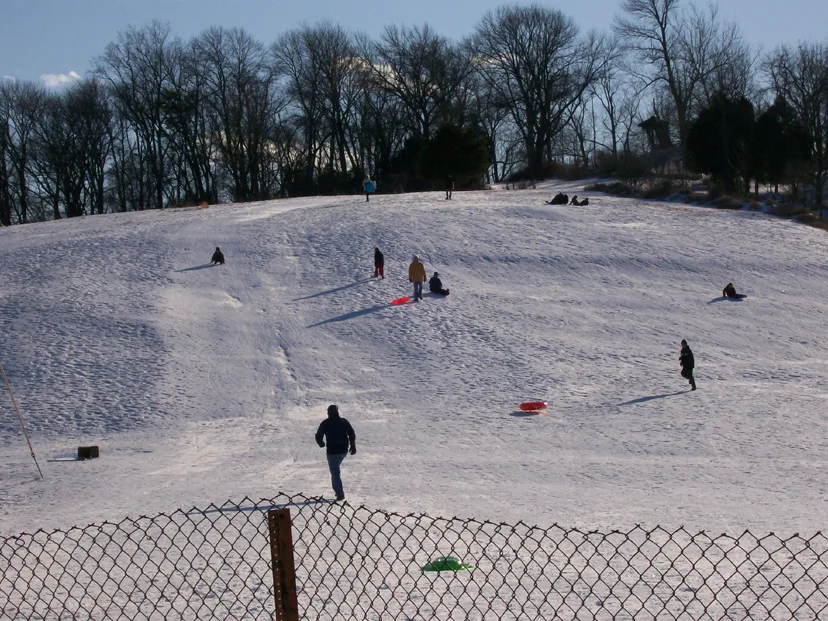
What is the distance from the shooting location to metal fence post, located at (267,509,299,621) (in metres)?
3.99

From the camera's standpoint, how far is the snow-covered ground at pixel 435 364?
11961mm

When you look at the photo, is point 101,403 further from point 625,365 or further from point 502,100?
point 502,100

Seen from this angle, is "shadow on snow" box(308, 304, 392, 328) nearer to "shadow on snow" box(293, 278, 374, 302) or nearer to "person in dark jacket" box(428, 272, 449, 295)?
"person in dark jacket" box(428, 272, 449, 295)

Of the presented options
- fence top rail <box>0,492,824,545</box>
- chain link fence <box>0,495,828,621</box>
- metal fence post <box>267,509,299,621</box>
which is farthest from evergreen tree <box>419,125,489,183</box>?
metal fence post <box>267,509,299,621</box>

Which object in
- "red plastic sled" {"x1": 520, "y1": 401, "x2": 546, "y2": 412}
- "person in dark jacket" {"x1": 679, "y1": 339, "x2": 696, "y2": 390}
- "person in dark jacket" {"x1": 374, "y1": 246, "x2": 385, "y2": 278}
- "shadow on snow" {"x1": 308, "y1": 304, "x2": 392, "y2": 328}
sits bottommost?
"red plastic sled" {"x1": 520, "y1": 401, "x2": 546, "y2": 412}

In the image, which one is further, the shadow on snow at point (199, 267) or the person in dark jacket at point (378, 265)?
the shadow on snow at point (199, 267)

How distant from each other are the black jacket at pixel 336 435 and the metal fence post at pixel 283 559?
6.98 meters

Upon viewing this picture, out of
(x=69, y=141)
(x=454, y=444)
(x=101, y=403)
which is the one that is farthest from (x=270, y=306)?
(x=69, y=141)

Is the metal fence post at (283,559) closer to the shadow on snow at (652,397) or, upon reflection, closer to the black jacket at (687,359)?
the shadow on snow at (652,397)

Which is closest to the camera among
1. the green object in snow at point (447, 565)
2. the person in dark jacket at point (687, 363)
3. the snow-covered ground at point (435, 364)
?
the green object in snow at point (447, 565)

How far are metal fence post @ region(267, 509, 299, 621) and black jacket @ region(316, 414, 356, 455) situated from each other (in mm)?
6977

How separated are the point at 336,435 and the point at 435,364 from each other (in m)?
10.6

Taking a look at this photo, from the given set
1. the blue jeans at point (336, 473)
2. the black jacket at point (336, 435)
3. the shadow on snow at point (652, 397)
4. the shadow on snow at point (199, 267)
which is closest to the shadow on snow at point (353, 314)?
the shadow on snow at point (199, 267)

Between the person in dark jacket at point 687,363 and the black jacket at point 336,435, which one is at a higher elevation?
the black jacket at point 336,435
